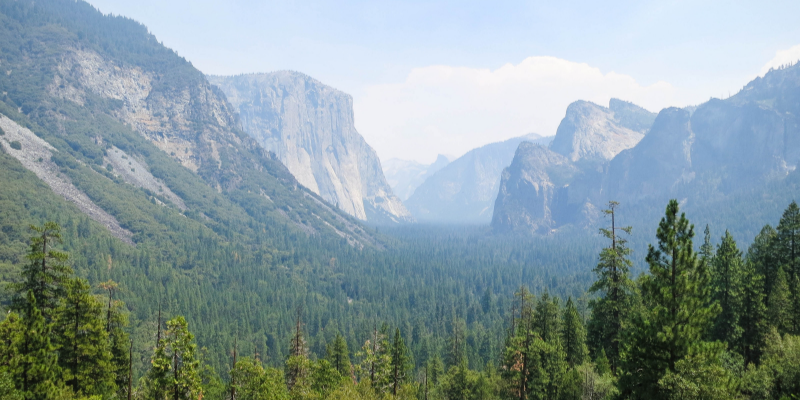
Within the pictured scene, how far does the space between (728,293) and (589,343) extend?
14.0 metres

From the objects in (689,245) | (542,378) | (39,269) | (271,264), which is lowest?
(271,264)

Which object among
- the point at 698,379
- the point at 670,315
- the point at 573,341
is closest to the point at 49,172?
the point at 573,341

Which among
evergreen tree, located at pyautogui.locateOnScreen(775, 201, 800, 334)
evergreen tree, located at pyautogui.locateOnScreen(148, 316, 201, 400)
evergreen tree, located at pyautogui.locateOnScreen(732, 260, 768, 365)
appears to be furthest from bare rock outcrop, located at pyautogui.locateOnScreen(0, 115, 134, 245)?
evergreen tree, located at pyautogui.locateOnScreen(775, 201, 800, 334)

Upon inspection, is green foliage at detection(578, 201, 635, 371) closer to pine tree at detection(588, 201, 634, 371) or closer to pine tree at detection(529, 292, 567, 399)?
pine tree at detection(588, 201, 634, 371)

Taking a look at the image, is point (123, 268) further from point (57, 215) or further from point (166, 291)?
point (57, 215)

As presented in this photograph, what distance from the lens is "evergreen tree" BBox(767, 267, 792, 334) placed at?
3743 cm

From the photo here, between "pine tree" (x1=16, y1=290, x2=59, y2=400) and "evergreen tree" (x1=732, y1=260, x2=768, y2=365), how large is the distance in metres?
53.1

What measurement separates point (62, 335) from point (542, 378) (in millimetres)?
38750

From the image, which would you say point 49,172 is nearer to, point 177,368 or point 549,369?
point 177,368

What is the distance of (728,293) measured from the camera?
39375 mm

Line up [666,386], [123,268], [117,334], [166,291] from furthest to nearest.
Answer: [123,268] → [166,291] → [117,334] → [666,386]

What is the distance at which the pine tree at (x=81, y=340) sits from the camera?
102 ft

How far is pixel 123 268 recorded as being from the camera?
134 m

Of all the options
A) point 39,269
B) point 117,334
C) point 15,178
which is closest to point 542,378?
point 117,334
